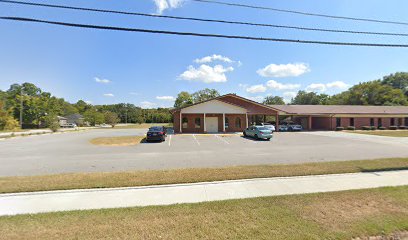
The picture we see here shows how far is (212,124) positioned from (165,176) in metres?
22.5

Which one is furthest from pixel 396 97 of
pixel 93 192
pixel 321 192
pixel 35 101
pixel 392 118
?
pixel 35 101

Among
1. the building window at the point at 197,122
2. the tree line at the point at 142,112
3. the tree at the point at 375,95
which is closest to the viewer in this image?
the building window at the point at 197,122

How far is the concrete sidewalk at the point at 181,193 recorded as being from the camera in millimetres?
5152

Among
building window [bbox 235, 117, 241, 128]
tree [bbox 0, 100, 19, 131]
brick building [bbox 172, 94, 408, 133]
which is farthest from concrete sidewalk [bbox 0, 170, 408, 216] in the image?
tree [bbox 0, 100, 19, 131]

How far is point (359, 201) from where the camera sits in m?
5.15

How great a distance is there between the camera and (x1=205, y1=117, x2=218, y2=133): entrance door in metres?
29.6

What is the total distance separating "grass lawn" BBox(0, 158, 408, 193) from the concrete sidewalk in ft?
1.22

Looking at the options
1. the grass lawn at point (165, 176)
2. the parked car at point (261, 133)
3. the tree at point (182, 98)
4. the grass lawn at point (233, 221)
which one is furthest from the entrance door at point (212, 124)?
the tree at point (182, 98)

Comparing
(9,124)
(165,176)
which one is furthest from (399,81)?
(9,124)

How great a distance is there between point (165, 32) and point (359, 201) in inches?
277

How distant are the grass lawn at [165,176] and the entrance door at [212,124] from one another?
Result: 21.0 metres

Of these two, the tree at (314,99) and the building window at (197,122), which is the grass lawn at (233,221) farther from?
the tree at (314,99)

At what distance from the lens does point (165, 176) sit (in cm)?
739

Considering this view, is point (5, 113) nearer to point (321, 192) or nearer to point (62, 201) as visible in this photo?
point (62, 201)
